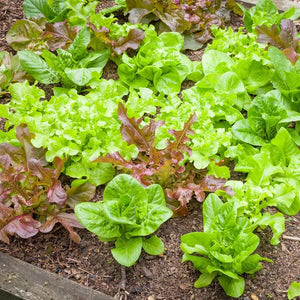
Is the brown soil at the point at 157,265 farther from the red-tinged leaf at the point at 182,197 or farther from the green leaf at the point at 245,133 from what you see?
the green leaf at the point at 245,133

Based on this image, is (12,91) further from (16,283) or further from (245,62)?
(245,62)

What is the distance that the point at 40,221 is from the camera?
2510mm

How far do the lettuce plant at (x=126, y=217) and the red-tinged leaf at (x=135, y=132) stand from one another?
42 cm

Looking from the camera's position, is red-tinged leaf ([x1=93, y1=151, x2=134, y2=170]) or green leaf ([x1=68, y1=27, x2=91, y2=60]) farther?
green leaf ([x1=68, y1=27, x2=91, y2=60])

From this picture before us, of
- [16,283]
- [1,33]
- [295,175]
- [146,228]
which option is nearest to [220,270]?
[146,228]

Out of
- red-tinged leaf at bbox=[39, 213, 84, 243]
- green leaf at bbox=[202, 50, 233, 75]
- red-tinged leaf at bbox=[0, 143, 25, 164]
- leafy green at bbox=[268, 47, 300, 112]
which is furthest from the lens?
green leaf at bbox=[202, 50, 233, 75]

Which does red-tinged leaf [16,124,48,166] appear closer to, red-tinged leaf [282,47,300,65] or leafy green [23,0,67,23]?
leafy green [23,0,67,23]

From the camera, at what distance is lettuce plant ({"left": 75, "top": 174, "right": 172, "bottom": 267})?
7.39 feet

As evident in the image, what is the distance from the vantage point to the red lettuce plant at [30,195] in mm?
2387

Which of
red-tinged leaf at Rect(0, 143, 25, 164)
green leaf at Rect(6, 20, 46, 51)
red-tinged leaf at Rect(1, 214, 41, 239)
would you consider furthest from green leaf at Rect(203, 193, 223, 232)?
green leaf at Rect(6, 20, 46, 51)

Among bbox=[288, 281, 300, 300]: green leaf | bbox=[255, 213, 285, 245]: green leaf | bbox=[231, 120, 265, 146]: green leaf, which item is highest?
bbox=[231, 120, 265, 146]: green leaf

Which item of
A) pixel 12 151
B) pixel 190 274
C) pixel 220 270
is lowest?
pixel 190 274

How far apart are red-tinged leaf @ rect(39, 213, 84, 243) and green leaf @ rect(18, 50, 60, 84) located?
3.84 ft

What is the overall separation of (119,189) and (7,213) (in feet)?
2.13
